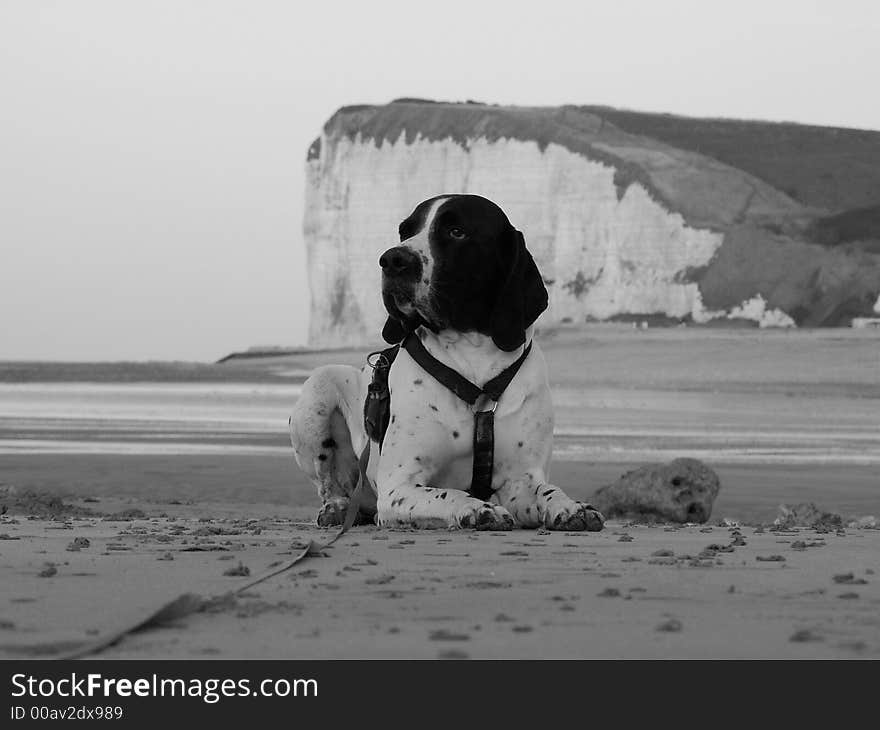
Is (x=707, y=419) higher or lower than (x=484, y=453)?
lower

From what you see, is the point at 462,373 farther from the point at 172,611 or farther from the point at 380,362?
the point at 172,611

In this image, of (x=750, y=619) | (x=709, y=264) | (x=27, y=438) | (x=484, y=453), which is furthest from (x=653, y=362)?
(x=750, y=619)

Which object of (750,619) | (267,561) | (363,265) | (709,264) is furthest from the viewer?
(363,265)

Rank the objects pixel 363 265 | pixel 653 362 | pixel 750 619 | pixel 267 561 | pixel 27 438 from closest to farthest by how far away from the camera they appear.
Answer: pixel 750 619 → pixel 267 561 → pixel 27 438 → pixel 653 362 → pixel 363 265

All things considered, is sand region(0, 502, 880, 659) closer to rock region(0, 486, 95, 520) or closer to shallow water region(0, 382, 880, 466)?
rock region(0, 486, 95, 520)

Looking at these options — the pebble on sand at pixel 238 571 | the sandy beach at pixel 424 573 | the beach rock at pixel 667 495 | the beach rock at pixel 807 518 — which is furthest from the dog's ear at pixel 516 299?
the beach rock at pixel 667 495

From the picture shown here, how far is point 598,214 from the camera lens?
60344 millimetres

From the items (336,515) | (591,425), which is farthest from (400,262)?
(591,425)

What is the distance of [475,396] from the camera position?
666cm

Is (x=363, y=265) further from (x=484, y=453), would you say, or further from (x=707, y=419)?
(x=484, y=453)

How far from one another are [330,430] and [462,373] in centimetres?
137

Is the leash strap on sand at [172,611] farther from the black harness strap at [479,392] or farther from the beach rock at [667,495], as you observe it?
the beach rock at [667,495]

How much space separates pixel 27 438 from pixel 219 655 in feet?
48.7

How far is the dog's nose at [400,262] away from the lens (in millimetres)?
6617
